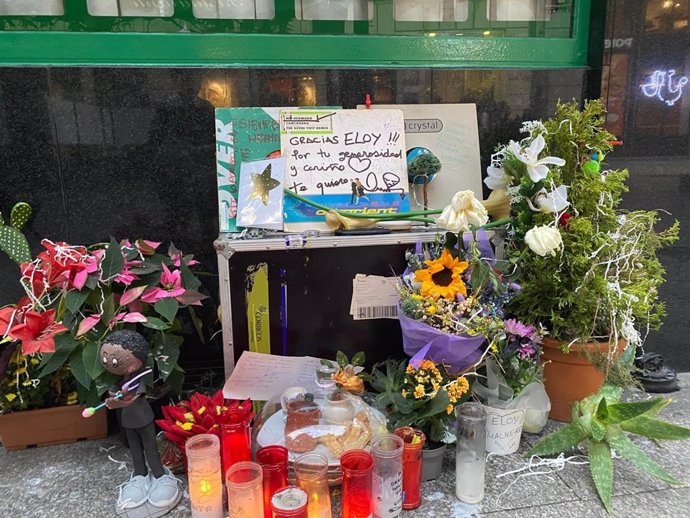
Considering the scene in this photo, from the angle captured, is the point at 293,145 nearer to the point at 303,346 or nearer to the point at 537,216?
the point at 303,346

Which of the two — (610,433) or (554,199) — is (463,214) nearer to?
(554,199)

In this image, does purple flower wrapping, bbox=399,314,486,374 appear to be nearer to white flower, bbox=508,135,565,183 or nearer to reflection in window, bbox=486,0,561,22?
white flower, bbox=508,135,565,183

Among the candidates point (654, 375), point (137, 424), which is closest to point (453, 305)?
point (137, 424)

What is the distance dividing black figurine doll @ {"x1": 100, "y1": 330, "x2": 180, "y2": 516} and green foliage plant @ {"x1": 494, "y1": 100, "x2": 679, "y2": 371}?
166cm

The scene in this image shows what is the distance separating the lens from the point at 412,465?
1989 millimetres

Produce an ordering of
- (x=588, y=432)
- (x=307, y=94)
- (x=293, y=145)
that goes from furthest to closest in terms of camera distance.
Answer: (x=307, y=94) → (x=293, y=145) → (x=588, y=432)

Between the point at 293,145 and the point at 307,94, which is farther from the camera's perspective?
the point at 307,94

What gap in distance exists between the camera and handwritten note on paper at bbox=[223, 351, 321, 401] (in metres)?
2.45

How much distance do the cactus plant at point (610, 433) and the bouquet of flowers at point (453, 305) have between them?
510 millimetres

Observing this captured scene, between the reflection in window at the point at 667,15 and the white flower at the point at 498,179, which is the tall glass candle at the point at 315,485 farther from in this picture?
the reflection in window at the point at 667,15

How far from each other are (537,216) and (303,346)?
4.15 ft

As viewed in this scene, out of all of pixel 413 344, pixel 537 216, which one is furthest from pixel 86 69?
pixel 537 216

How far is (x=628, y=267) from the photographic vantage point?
2453mm

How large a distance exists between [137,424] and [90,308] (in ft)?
1.85
